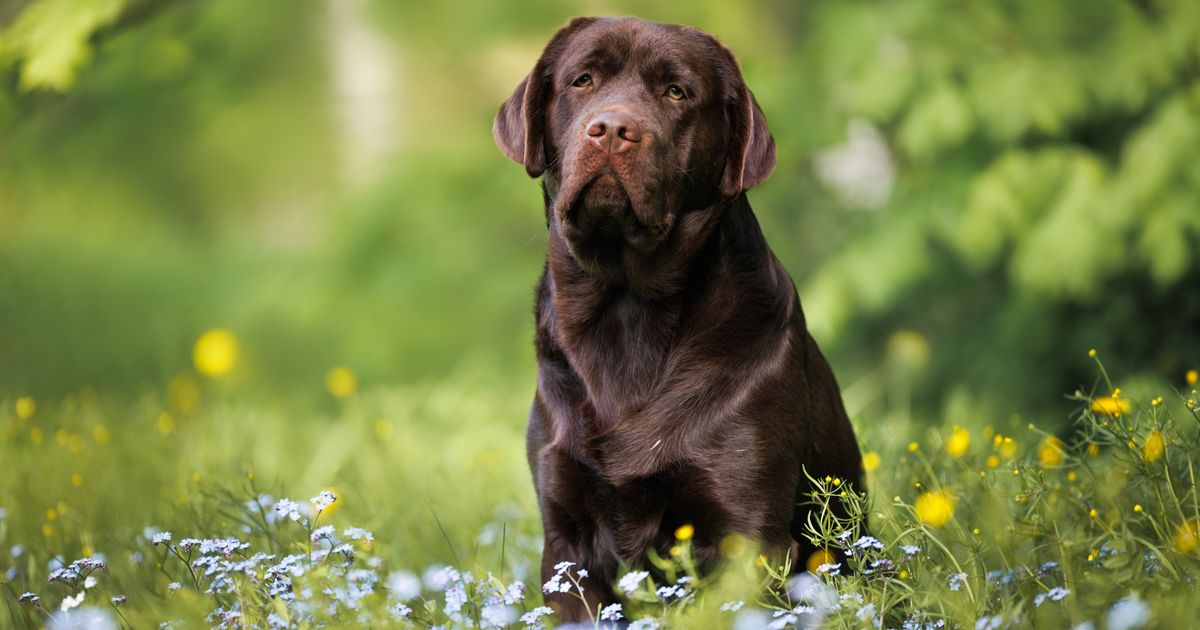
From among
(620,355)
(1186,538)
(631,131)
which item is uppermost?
(631,131)

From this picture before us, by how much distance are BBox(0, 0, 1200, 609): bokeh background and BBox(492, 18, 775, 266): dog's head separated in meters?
0.59

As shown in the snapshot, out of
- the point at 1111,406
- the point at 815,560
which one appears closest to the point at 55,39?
the point at 815,560

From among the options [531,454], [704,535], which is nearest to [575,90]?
[531,454]

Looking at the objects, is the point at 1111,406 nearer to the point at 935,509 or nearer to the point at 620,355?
the point at 935,509

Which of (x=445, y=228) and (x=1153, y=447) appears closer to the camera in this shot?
(x=1153, y=447)

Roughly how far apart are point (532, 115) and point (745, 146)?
51 centimetres

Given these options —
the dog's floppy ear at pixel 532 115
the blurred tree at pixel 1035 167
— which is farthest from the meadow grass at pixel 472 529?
the dog's floppy ear at pixel 532 115

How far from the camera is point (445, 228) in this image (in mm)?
6730

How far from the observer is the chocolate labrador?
2627 millimetres

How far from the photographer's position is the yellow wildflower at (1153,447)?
2428 millimetres

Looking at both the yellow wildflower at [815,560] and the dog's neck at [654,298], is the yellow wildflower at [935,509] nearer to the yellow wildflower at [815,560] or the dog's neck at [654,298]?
the yellow wildflower at [815,560]

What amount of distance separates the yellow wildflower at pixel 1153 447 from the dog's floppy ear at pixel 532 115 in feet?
4.74

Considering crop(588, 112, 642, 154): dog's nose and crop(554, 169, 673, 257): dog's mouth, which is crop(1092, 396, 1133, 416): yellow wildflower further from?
crop(588, 112, 642, 154): dog's nose

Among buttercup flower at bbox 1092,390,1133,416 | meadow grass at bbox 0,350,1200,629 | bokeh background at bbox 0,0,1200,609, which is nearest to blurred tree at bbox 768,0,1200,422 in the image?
bokeh background at bbox 0,0,1200,609
